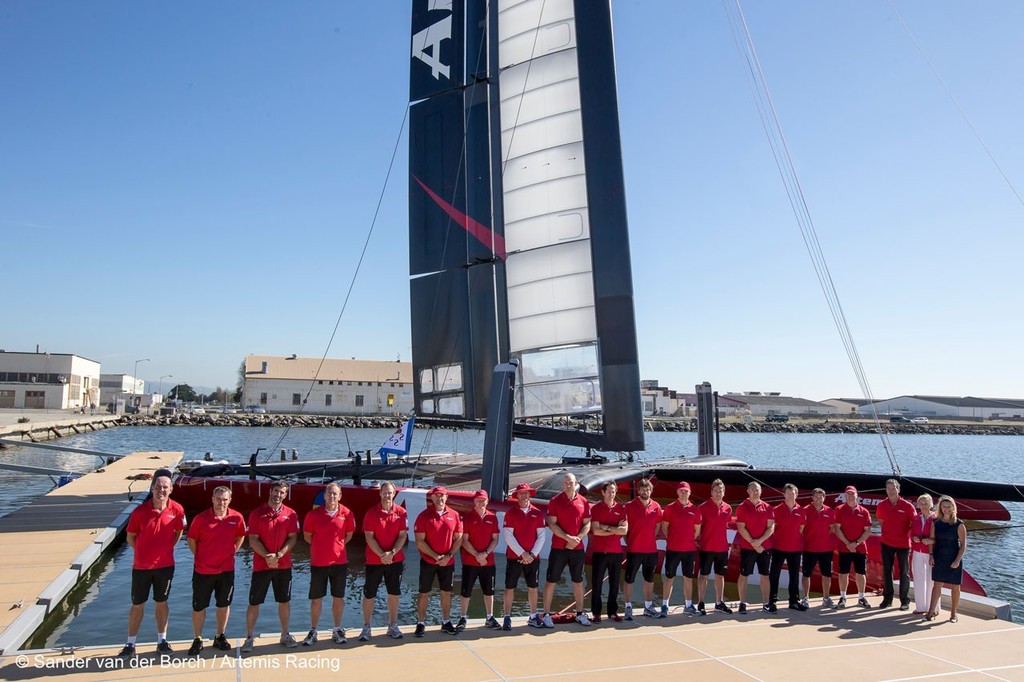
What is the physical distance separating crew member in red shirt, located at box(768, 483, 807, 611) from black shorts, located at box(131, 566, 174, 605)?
520 cm

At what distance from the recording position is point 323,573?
5.68 metres

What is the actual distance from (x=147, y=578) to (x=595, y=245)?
7928 millimetres

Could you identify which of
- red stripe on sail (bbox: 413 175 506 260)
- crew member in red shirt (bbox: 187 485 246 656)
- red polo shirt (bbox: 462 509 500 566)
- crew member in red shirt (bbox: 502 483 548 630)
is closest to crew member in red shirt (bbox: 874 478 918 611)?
crew member in red shirt (bbox: 502 483 548 630)

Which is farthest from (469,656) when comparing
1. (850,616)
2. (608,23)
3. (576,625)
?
(608,23)

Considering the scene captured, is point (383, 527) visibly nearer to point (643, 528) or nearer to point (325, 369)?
point (643, 528)

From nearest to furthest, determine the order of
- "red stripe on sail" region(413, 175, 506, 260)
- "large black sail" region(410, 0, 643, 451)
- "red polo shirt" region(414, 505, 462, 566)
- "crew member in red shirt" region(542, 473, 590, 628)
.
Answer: "red polo shirt" region(414, 505, 462, 566)
"crew member in red shirt" region(542, 473, 590, 628)
"large black sail" region(410, 0, 643, 451)
"red stripe on sail" region(413, 175, 506, 260)

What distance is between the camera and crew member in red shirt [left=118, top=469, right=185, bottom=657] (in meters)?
5.19

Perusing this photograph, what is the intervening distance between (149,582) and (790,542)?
5.50 meters

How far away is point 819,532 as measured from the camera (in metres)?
7.02

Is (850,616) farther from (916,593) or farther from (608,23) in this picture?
(608,23)

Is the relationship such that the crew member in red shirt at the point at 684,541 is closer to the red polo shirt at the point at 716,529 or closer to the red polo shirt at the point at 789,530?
the red polo shirt at the point at 716,529

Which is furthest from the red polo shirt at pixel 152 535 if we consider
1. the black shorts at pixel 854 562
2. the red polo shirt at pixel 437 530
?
the black shorts at pixel 854 562

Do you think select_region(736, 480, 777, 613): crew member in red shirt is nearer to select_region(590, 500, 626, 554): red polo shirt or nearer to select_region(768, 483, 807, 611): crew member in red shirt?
select_region(768, 483, 807, 611): crew member in red shirt

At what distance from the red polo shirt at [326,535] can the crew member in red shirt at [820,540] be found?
433 centimetres
